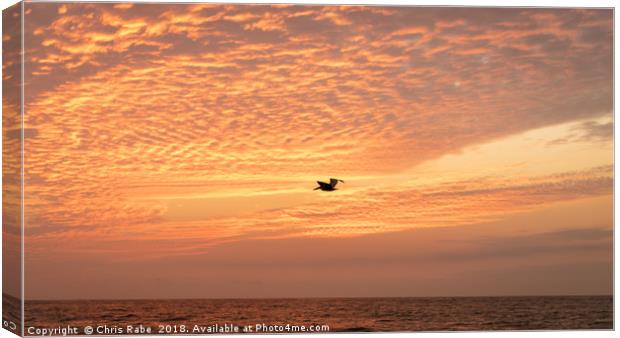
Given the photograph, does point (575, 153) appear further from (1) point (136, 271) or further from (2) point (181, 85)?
(1) point (136, 271)

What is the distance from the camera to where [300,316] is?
2156 cm

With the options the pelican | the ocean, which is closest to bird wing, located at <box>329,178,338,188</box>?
the pelican

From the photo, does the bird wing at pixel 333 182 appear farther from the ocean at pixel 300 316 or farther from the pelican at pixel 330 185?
the ocean at pixel 300 316

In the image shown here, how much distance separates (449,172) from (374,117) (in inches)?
51.7

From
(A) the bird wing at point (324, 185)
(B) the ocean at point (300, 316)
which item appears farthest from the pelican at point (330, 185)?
(B) the ocean at point (300, 316)

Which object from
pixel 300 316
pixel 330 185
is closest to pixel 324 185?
pixel 330 185

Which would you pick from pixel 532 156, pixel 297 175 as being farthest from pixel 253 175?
pixel 532 156

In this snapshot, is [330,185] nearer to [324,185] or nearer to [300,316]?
[324,185]

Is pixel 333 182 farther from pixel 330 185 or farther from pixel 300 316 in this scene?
pixel 300 316

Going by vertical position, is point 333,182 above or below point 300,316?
above

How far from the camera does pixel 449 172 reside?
1306 centimetres

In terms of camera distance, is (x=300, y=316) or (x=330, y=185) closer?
(x=330, y=185)

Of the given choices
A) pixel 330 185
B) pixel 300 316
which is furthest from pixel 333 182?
pixel 300 316

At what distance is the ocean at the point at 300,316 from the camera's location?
11.1 meters
